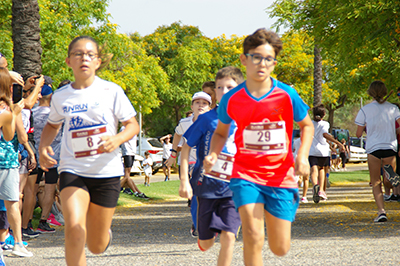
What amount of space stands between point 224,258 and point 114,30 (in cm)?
2466

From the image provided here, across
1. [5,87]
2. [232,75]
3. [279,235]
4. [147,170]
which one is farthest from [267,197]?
[147,170]

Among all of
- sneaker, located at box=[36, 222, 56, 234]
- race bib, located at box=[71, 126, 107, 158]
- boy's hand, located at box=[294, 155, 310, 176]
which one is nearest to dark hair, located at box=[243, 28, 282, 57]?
boy's hand, located at box=[294, 155, 310, 176]

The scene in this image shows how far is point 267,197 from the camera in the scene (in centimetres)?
417

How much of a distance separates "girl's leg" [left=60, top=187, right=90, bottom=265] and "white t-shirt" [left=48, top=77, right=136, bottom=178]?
9.3 inches

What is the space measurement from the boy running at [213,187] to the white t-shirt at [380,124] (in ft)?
15.6

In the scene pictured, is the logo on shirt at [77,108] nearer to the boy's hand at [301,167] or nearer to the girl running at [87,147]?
the girl running at [87,147]

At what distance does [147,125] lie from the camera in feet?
159

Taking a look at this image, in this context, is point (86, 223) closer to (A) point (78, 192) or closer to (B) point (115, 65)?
(A) point (78, 192)

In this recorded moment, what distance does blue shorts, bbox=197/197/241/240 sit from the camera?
4.97m

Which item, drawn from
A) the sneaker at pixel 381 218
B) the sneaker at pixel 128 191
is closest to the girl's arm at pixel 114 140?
the sneaker at pixel 381 218

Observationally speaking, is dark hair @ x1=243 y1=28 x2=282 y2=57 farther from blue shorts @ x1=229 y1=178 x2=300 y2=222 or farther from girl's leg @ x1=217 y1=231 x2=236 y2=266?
girl's leg @ x1=217 y1=231 x2=236 y2=266

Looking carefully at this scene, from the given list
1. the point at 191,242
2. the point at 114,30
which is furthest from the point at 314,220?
the point at 114,30

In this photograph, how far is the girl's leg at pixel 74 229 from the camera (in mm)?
4195

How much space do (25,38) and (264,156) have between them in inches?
308
